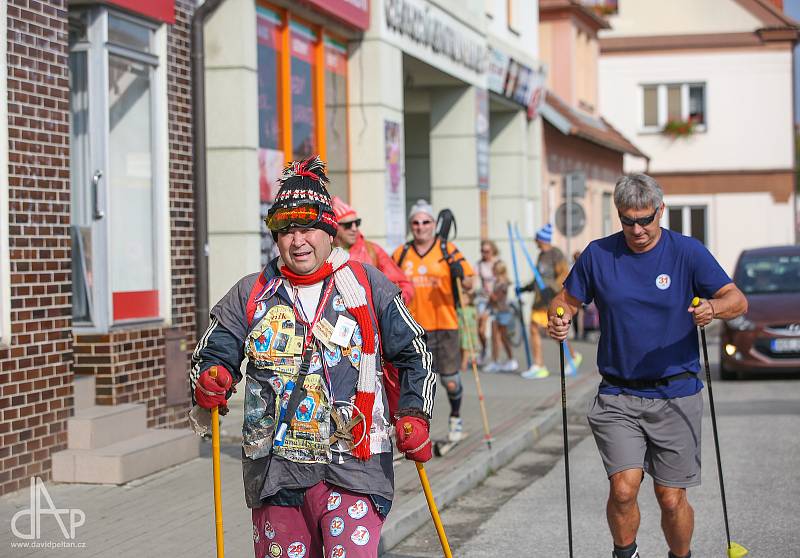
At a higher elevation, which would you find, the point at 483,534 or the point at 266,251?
the point at 266,251

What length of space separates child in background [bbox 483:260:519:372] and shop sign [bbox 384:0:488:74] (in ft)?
10.6

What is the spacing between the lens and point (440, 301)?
10.3 metres

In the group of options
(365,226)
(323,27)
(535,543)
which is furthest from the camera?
(365,226)

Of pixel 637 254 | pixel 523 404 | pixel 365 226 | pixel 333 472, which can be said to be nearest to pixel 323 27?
pixel 365 226

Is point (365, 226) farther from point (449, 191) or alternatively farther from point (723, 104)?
point (723, 104)

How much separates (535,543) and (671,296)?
229 cm

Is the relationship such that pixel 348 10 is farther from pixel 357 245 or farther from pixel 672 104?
pixel 672 104

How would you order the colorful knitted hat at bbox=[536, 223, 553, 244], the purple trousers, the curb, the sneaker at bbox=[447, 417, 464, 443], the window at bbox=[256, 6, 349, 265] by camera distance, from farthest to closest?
the colorful knitted hat at bbox=[536, 223, 553, 244]
the window at bbox=[256, 6, 349, 265]
the sneaker at bbox=[447, 417, 464, 443]
the curb
the purple trousers

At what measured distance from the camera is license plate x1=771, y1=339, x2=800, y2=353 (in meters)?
15.7

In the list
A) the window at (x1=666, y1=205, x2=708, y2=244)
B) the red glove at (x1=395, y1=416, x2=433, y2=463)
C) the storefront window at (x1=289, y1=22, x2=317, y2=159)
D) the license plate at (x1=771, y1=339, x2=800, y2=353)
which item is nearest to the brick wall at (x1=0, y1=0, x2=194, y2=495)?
the red glove at (x1=395, y1=416, x2=433, y2=463)

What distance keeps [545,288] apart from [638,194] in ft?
35.9

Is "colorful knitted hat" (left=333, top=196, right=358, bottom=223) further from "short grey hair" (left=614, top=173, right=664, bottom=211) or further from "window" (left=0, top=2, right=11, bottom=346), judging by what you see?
"short grey hair" (left=614, top=173, right=664, bottom=211)

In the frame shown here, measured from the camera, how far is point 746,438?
37.3 ft

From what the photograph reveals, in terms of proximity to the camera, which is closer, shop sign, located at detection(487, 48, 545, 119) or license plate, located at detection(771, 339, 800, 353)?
license plate, located at detection(771, 339, 800, 353)
